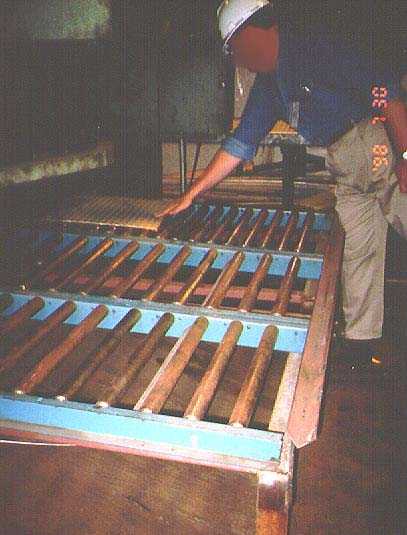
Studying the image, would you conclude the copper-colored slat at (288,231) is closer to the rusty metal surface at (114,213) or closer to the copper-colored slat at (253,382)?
the rusty metal surface at (114,213)

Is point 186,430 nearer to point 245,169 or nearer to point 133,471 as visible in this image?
point 133,471

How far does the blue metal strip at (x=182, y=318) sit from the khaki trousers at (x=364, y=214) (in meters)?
1.05

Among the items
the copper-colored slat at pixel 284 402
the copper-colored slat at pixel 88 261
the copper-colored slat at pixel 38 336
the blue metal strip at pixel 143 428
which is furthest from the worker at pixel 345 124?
the blue metal strip at pixel 143 428

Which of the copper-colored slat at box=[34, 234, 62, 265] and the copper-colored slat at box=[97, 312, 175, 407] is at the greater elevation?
the copper-colored slat at box=[34, 234, 62, 265]

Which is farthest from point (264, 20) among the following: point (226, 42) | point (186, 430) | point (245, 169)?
point (245, 169)

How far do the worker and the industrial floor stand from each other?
2.26ft

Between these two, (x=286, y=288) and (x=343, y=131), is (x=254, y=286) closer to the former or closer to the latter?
(x=286, y=288)

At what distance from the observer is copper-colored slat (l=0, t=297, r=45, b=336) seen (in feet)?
5.98

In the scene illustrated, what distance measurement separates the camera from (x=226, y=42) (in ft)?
7.84

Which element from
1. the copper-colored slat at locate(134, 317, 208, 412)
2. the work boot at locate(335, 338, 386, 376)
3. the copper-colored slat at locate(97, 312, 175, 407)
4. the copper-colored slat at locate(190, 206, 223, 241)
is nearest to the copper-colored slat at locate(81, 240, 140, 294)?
the copper-colored slat at locate(190, 206, 223, 241)

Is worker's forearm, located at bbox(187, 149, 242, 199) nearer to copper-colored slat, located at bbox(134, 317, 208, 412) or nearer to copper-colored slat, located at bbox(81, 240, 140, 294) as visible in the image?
copper-colored slat, located at bbox(81, 240, 140, 294)

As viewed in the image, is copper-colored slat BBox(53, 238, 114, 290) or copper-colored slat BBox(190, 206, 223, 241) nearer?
copper-colored slat BBox(53, 238, 114, 290)

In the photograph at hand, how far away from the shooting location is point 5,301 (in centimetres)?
208

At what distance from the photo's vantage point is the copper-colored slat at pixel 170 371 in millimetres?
1429
